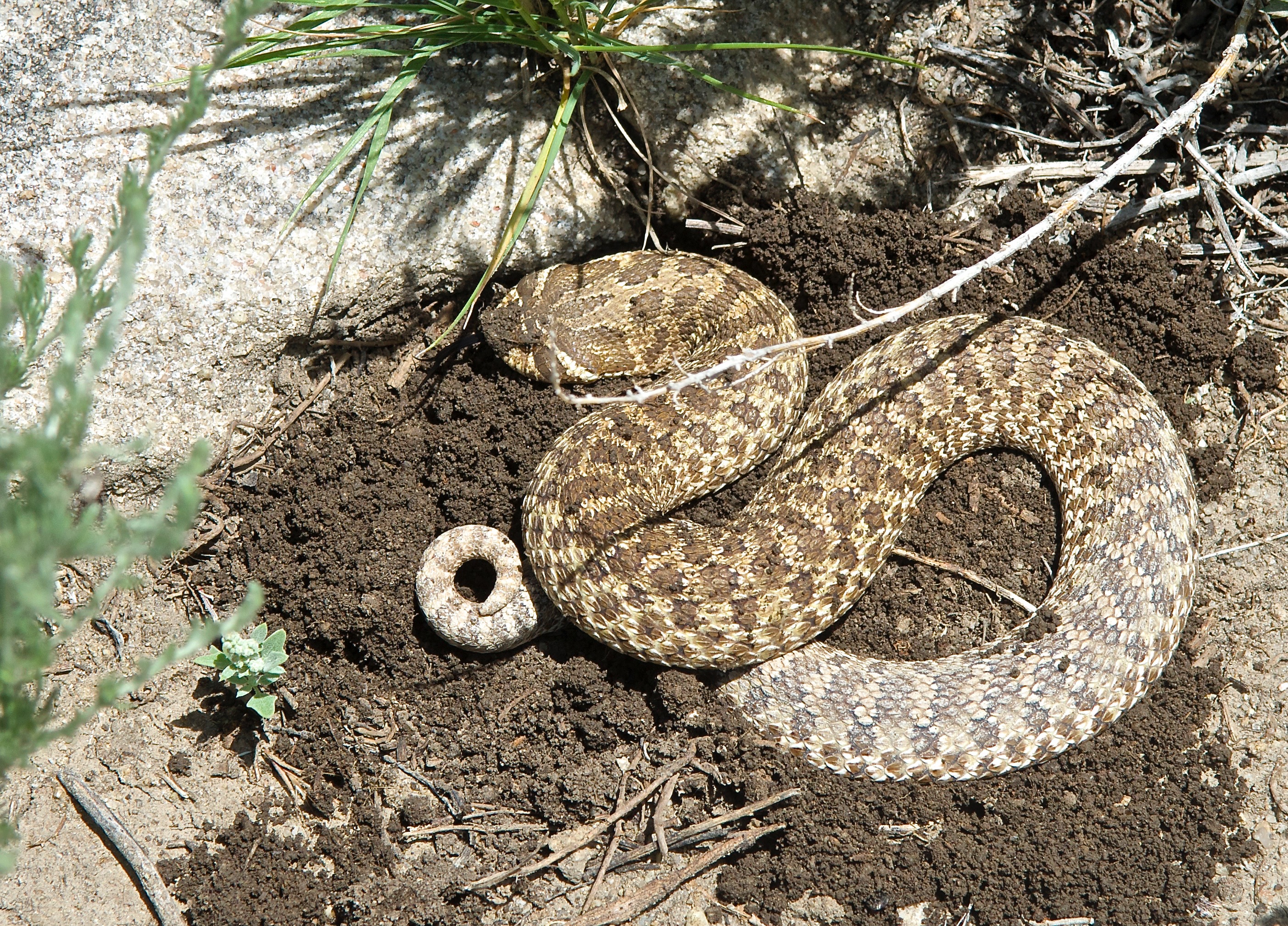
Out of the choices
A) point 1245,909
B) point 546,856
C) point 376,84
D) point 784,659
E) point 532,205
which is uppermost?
point 376,84

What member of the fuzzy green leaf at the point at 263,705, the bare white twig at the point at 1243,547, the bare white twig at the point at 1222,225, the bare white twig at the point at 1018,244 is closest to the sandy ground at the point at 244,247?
the bare white twig at the point at 1243,547

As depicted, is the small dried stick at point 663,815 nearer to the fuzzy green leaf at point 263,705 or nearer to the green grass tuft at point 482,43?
the fuzzy green leaf at point 263,705

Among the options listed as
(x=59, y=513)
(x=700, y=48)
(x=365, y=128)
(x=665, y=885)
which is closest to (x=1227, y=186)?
(x=700, y=48)

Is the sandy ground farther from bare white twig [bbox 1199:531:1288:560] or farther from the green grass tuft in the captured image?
the green grass tuft

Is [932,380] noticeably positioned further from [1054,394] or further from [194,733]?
[194,733]

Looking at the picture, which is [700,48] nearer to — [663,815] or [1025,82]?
[1025,82]

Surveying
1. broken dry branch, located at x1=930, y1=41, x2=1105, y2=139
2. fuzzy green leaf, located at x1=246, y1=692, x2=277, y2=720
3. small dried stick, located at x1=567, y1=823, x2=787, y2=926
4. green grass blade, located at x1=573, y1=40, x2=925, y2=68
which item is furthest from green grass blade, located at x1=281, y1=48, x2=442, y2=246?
small dried stick, located at x1=567, y1=823, x2=787, y2=926

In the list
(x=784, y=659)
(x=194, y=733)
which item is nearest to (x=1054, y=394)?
(x=784, y=659)
